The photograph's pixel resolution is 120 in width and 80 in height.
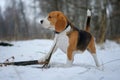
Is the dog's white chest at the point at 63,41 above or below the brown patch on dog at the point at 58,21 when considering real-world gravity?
below

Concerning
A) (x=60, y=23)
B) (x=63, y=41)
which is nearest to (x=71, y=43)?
(x=63, y=41)

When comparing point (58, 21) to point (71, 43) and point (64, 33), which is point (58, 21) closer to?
point (64, 33)

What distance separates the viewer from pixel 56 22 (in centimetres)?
450

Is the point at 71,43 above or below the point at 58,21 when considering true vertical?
below

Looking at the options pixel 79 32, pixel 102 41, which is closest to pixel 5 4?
pixel 102 41

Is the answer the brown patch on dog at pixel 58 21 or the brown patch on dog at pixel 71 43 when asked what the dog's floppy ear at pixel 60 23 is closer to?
the brown patch on dog at pixel 58 21

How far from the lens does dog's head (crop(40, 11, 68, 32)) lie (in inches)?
177

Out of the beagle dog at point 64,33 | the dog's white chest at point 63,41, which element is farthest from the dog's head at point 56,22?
the dog's white chest at point 63,41

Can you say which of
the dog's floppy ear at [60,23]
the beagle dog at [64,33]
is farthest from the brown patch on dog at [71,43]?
the dog's floppy ear at [60,23]

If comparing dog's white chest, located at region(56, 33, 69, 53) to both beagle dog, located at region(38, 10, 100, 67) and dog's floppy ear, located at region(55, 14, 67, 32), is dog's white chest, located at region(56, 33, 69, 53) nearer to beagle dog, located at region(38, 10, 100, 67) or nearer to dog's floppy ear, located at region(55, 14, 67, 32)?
beagle dog, located at region(38, 10, 100, 67)

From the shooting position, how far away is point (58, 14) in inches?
179

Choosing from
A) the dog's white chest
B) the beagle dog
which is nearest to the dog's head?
the beagle dog

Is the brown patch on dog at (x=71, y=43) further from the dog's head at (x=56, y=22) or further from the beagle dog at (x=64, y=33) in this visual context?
the dog's head at (x=56, y=22)

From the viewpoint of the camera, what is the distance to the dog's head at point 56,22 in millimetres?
4496
